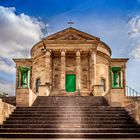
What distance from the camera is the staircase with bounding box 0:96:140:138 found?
12.1 m

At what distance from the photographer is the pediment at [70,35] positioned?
32750mm

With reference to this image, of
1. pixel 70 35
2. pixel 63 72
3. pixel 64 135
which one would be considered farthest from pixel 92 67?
pixel 64 135

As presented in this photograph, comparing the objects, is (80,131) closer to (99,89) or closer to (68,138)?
(68,138)

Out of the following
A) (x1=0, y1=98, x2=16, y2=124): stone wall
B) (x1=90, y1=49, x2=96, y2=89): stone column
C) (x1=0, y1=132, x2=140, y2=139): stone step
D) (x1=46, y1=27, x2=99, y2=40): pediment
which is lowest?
(x1=0, y1=132, x2=140, y2=139): stone step

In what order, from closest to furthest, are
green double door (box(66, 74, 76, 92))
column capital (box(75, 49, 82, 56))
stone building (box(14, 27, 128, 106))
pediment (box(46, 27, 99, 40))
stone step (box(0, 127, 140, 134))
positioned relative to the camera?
1. stone step (box(0, 127, 140, 134))
2. stone building (box(14, 27, 128, 106))
3. column capital (box(75, 49, 82, 56))
4. green double door (box(66, 74, 76, 92))
5. pediment (box(46, 27, 99, 40))

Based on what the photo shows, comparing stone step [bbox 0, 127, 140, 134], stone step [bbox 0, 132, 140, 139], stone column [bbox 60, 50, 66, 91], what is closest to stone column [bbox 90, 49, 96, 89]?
stone column [bbox 60, 50, 66, 91]

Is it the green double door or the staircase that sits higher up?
the green double door

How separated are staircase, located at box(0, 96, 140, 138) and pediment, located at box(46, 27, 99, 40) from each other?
56.5 feet

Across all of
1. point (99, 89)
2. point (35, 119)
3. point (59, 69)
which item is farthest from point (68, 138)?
point (59, 69)

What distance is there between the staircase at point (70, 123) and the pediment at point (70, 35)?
17223 mm

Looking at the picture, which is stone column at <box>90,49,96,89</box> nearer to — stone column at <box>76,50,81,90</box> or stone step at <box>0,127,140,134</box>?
stone column at <box>76,50,81,90</box>

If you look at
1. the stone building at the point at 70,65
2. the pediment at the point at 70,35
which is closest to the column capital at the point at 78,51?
the stone building at the point at 70,65

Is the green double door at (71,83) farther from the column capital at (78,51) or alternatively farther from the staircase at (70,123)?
the staircase at (70,123)

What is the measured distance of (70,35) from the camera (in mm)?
33062
